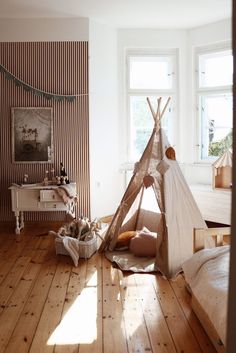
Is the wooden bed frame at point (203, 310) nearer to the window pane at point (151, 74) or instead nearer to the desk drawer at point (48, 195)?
the desk drawer at point (48, 195)

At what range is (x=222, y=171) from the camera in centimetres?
518

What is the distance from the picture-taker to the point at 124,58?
584 cm

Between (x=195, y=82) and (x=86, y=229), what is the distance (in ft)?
9.83

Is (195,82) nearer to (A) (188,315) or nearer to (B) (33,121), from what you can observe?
(B) (33,121)

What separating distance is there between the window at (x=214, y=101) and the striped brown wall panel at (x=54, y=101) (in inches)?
71.4

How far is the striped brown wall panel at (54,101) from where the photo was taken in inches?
210

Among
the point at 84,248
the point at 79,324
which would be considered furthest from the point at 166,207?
the point at 79,324

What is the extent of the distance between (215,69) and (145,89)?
1.10 meters

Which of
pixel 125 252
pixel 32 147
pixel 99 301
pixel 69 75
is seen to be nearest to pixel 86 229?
pixel 125 252

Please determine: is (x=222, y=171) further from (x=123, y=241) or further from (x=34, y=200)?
(x=34, y=200)

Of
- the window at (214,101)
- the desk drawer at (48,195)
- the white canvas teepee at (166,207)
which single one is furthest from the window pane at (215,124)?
the desk drawer at (48,195)

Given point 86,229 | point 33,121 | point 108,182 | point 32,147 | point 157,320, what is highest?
point 33,121

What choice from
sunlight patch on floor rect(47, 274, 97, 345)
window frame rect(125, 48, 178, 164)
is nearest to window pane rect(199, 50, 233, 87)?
window frame rect(125, 48, 178, 164)

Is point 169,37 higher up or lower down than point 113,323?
higher up
